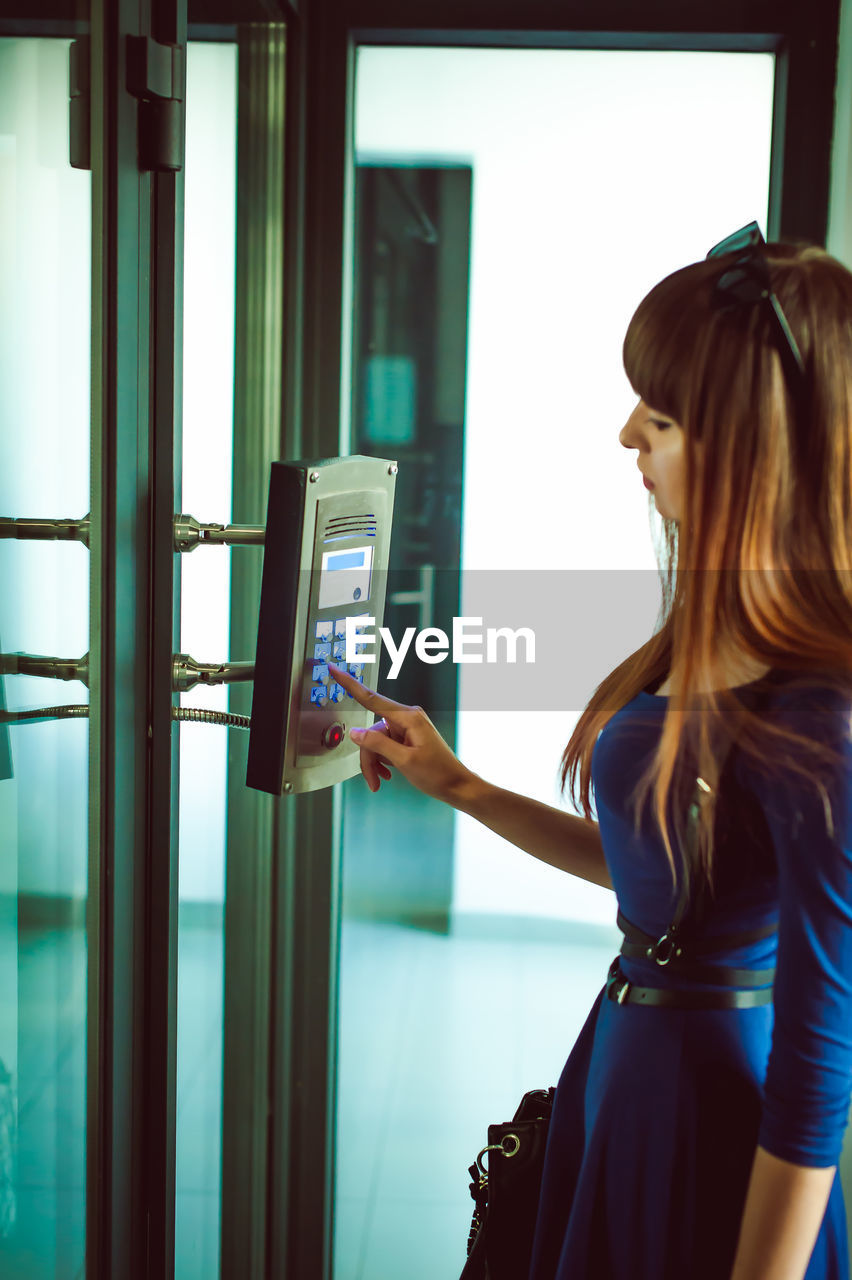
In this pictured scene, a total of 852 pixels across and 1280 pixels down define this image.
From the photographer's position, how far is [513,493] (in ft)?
5.99

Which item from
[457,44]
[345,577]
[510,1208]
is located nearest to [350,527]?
[345,577]

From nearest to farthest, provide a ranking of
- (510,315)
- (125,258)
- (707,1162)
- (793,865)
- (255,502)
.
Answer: (793,865)
(707,1162)
(125,258)
(255,502)
(510,315)

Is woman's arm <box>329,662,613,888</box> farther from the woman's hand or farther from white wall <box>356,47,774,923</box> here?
white wall <box>356,47,774,923</box>

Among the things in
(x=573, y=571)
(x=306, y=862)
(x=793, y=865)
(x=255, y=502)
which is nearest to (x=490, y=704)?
(x=573, y=571)

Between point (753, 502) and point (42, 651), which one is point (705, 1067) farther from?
Answer: point (42, 651)

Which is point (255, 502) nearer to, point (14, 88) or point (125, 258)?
point (125, 258)

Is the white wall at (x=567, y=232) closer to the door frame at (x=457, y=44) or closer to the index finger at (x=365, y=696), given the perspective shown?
the door frame at (x=457, y=44)

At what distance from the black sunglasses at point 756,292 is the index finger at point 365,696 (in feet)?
1.77

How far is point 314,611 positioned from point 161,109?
0.51 metres

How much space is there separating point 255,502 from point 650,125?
32.9 inches

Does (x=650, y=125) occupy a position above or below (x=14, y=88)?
above

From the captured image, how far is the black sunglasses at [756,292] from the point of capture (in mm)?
875

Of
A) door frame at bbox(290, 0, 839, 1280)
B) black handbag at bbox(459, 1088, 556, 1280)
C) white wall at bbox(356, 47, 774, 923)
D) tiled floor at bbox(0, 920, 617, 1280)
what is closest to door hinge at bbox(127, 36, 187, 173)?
door frame at bbox(290, 0, 839, 1280)

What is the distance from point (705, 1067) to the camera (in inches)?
37.8
